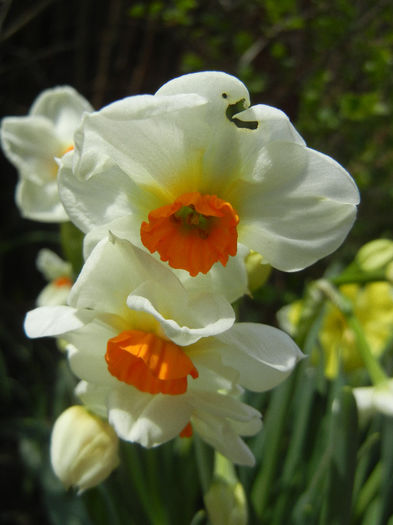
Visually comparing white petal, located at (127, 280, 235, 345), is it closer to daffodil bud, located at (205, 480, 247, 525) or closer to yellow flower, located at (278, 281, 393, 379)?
daffodil bud, located at (205, 480, 247, 525)

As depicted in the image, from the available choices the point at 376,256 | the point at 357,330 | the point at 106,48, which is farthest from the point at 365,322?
the point at 106,48

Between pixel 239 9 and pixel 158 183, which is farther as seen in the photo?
pixel 239 9

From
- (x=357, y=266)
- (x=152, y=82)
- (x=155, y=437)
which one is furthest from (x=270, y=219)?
(x=152, y=82)

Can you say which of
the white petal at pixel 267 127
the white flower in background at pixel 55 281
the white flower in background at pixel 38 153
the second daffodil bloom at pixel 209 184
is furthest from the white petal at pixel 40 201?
the white petal at pixel 267 127

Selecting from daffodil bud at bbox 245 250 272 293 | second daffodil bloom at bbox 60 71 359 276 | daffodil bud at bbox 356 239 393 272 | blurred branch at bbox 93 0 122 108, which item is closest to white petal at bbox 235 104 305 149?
second daffodil bloom at bbox 60 71 359 276

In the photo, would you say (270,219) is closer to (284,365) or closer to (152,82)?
(284,365)

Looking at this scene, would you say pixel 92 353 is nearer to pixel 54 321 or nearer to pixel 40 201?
pixel 54 321
